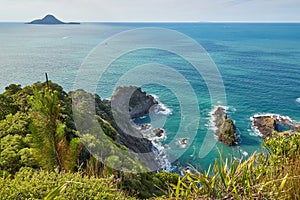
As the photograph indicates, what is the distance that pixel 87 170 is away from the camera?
27.2 feet

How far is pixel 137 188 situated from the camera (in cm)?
1252

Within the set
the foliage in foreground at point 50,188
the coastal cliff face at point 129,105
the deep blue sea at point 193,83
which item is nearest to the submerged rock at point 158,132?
the deep blue sea at point 193,83

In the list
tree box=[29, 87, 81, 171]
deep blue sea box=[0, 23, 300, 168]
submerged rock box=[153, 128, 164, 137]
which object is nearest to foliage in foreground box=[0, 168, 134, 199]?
tree box=[29, 87, 81, 171]

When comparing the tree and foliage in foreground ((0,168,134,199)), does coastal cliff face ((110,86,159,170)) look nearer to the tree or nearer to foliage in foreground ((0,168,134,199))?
the tree

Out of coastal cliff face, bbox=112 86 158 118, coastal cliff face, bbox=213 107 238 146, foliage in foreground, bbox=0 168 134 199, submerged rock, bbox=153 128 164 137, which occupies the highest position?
foliage in foreground, bbox=0 168 134 199

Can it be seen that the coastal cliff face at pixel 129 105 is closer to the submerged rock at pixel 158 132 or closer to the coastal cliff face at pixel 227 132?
the submerged rock at pixel 158 132

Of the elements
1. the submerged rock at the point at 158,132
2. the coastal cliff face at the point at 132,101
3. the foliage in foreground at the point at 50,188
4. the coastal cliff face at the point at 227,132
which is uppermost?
the foliage in foreground at the point at 50,188

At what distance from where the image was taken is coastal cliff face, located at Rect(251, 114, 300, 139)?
1172 inches

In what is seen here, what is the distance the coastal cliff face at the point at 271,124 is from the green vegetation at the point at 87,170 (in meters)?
18.3

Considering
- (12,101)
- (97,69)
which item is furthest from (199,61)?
(12,101)

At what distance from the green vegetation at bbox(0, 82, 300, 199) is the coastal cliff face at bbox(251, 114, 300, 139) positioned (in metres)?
18.3

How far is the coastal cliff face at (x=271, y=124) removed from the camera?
2977 cm

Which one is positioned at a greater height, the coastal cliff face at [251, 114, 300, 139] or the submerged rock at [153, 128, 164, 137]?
the coastal cliff face at [251, 114, 300, 139]

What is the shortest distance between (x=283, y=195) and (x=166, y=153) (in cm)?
2346
